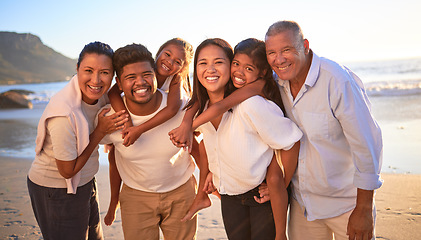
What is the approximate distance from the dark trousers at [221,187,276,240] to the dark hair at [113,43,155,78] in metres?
1.39

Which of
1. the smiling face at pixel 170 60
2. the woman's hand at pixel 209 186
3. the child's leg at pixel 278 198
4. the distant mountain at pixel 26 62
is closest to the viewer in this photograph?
the child's leg at pixel 278 198

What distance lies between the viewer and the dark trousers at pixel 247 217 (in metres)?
2.58

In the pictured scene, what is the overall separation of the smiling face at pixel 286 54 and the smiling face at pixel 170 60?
4.80ft

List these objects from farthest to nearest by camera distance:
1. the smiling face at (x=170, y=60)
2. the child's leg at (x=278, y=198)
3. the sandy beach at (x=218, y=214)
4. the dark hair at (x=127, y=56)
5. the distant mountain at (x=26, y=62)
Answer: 1. the distant mountain at (x=26, y=62)
2. the sandy beach at (x=218, y=214)
3. the smiling face at (x=170, y=60)
4. the dark hair at (x=127, y=56)
5. the child's leg at (x=278, y=198)

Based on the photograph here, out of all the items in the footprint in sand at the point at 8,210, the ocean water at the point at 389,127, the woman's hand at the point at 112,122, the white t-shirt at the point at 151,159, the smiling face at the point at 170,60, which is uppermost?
the smiling face at the point at 170,60

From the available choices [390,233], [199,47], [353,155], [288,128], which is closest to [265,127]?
[288,128]

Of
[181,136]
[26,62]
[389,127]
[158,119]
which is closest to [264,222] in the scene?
[181,136]

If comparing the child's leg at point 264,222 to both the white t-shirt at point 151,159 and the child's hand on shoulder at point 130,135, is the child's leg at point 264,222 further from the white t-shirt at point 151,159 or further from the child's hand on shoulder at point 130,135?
the child's hand on shoulder at point 130,135

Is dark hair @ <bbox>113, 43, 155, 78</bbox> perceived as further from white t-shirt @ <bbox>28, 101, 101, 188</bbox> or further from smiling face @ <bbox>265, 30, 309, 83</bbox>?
smiling face @ <bbox>265, 30, 309, 83</bbox>

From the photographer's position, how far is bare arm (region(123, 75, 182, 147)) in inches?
108

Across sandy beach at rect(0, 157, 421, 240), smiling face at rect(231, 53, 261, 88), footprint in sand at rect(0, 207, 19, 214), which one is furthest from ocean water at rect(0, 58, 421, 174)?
smiling face at rect(231, 53, 261, 88)

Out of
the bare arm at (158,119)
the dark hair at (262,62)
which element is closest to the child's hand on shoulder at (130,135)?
the bare arm at (158,119)

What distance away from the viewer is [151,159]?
2951mm

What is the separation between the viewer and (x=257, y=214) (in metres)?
2.60
